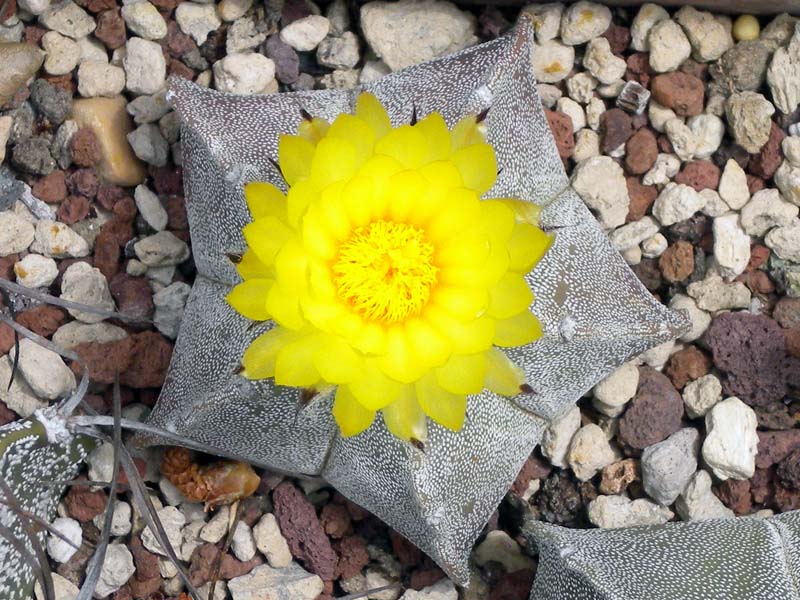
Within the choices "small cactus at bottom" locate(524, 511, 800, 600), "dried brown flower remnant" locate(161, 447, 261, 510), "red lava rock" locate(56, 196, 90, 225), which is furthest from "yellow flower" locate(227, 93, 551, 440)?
"red lava rock" locate(56, 196, 90, 225)

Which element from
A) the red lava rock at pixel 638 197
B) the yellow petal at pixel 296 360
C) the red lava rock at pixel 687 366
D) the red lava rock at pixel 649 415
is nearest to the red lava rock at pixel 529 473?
the red lava rock at pixel 649 415

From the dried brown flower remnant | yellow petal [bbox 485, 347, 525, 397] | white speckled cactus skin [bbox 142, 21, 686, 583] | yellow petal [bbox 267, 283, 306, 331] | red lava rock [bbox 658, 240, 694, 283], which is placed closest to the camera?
yellow petal [bbox 267, 283, 306, 331]

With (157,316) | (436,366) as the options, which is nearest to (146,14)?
(157,316)

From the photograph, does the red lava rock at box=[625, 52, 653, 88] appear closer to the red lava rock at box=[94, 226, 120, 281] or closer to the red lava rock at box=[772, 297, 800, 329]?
the red lava rock at box=[772, 297, 800, 329]

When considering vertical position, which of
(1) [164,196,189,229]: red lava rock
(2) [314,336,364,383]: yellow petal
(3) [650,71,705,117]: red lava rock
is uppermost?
(2) [314,336,364,383]: yellow petal

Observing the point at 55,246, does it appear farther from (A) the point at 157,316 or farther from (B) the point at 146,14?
(B) the point at 146,14

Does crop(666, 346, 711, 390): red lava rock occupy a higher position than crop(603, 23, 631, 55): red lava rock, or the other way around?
crop(603, 23, 631, 55): red lava rock
